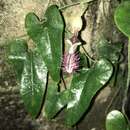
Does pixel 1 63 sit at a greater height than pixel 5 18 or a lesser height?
lesser

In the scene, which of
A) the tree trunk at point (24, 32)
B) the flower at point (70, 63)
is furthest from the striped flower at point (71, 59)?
the tree trunk at point (24, 32)

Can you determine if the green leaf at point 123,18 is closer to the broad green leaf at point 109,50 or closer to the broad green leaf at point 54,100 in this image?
the broad green leaf at point 109,50

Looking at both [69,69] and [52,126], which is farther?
[52,126]

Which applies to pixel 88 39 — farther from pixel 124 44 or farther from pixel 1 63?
pixel 1 63

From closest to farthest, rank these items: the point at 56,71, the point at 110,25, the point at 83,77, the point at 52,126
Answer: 1. the point at 56,71
2. the point at 83,77
3. the point at 110,25
4. the point at 52,126

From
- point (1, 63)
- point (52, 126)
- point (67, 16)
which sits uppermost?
point (67, 16)

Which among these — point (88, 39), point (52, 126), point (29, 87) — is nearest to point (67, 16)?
point (88, 39)

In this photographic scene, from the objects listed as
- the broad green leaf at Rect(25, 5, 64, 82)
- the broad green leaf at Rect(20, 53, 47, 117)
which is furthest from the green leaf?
the broad green leaf at Rect(20, 53, 47, 117)

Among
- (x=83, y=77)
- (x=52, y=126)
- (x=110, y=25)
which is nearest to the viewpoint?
(x=83, y=77)
